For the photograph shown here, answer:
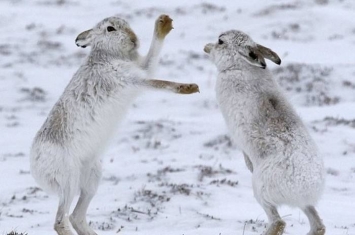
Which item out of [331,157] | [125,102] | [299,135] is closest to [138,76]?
[125,102]

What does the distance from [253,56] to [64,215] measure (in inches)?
104

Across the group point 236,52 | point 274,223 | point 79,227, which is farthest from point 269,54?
point 79,227

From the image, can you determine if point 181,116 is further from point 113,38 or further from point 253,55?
point 253,55

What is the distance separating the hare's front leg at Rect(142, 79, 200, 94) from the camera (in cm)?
659

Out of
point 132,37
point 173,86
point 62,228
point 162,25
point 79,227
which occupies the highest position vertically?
point 162,25

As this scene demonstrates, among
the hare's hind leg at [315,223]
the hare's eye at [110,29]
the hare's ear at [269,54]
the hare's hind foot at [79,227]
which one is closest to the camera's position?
the hare's hind leg at [315,223]

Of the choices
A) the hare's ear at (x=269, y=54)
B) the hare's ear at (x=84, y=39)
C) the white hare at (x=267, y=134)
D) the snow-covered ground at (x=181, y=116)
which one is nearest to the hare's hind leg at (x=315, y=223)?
the white hare at (x=267, y=134)

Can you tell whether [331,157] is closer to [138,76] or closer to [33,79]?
[138,76]

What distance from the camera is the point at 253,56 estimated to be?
735 cm

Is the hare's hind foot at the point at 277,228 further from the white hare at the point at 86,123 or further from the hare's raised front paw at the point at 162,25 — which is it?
the hare's raised front paw at the point at 162,25

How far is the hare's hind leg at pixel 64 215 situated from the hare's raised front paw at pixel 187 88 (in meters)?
1.50

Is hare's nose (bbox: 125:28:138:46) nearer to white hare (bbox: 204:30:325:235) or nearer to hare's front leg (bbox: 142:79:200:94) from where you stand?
hare's front leg (bbox: 142:79:200:94)

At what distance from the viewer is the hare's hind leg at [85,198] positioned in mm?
7039

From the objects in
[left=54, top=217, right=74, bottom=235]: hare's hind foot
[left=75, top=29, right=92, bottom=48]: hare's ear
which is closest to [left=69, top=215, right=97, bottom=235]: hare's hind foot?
[left=54, top=217, right=74, bottom=235]: hare's hind foot
